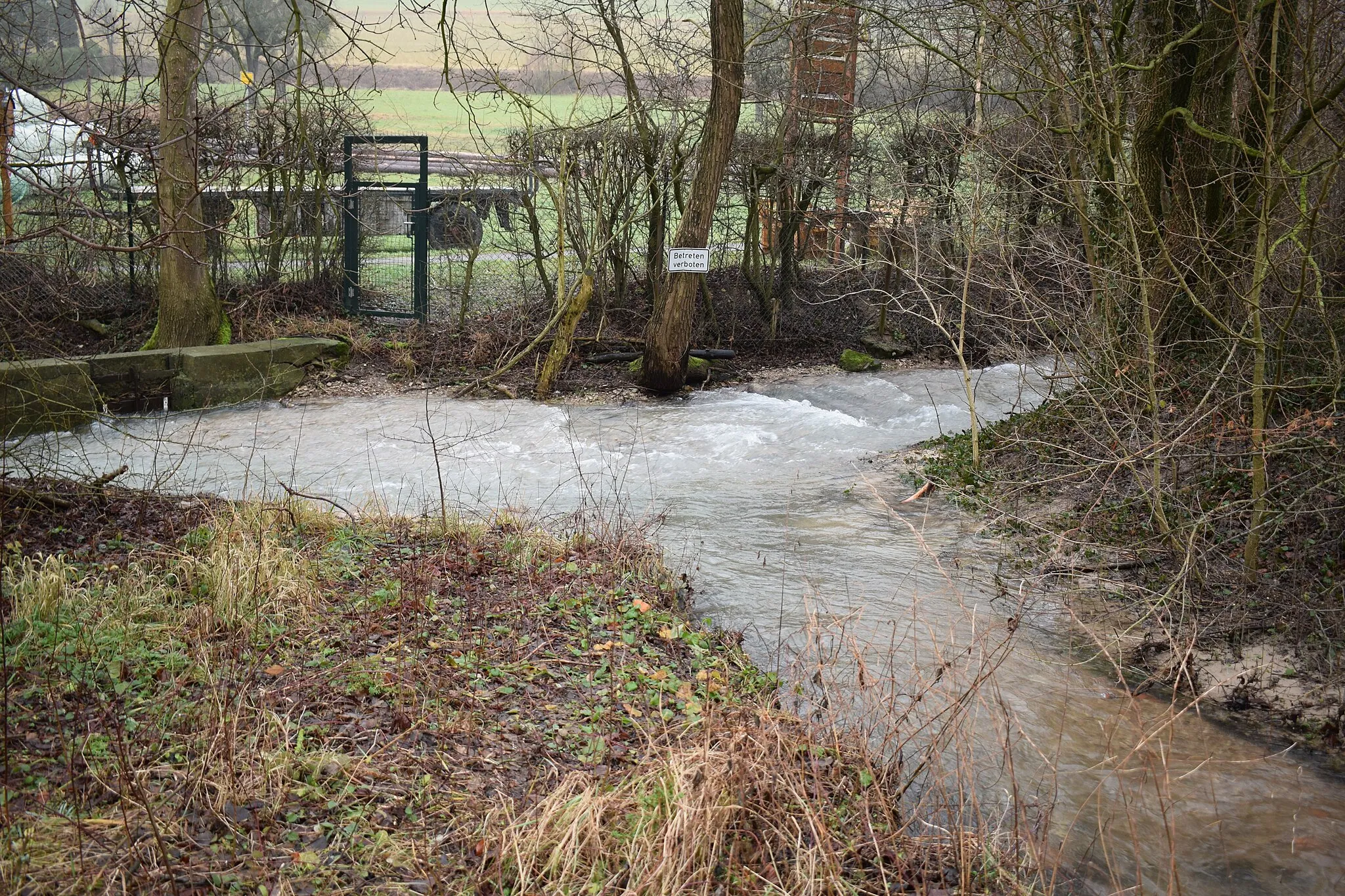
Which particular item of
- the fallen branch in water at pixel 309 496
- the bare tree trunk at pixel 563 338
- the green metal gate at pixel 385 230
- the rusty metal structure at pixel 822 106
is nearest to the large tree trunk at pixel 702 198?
the bare tree trunk at pixel 563 338

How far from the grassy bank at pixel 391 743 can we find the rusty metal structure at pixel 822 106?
381 inches

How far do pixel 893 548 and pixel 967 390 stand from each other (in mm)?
2063

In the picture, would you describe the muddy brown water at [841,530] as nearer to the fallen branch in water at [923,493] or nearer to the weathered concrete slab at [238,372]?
the fallen branch in water at [923,493]

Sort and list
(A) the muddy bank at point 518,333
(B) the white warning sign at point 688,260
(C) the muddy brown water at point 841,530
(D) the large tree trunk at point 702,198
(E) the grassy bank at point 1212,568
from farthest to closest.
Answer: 1. (A) the muddy bank at point 518,333
2. (B) the white warning sign at point 688,260
3. (D) the large tree trunk at point 702,198
4. (E) the grassy bank at point 1212,568
5. (C) the muddy brown water at point 841,530

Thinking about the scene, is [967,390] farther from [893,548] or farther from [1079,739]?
[1079,739]

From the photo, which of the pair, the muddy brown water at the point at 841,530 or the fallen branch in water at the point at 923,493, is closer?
the muddy brown water at the point at 841,530

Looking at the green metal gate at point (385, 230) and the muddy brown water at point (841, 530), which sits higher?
the green metal gate at point (385, 230)

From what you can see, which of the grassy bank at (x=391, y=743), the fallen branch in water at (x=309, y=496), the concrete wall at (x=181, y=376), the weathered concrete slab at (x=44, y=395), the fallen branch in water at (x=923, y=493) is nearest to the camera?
the grassy bank at (x=391, y=743)

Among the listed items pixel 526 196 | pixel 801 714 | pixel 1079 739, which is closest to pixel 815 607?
pixel 801 714

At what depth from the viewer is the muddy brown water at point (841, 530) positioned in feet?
15.4

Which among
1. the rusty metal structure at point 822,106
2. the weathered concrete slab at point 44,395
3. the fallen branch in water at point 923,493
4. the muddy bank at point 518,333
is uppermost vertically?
the rusty metal structure at point 822,106

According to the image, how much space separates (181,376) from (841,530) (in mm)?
7723

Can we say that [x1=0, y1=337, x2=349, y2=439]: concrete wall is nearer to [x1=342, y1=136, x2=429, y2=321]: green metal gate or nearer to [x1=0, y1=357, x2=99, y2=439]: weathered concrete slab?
[x1=0, y1=357, x2=99, y2=439]: weathered concrete slab

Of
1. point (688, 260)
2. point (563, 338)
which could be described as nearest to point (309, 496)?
point (563, 338)
